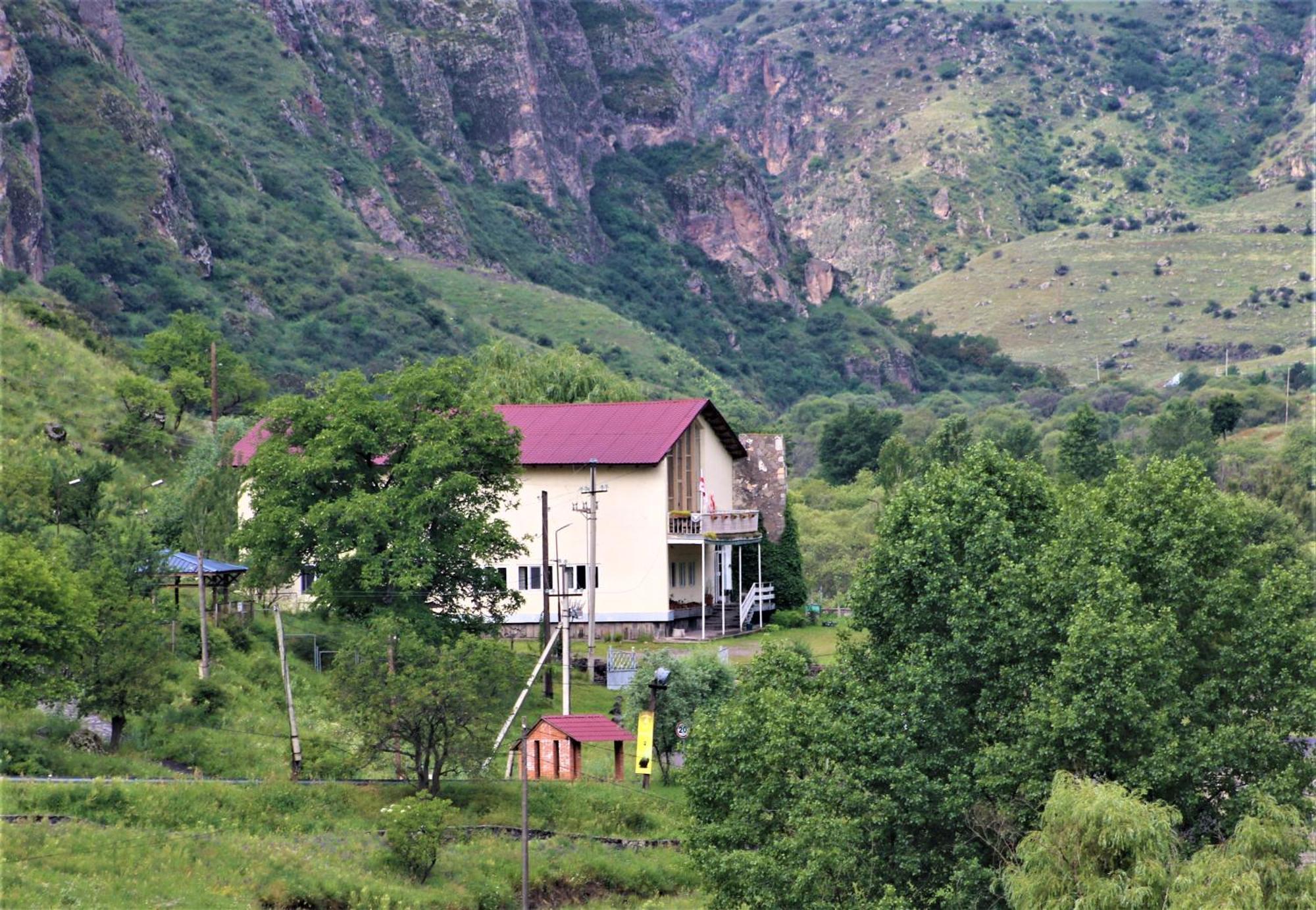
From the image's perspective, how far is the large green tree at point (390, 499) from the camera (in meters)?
45.0

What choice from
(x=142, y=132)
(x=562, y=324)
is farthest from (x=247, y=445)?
(x=562, y=324)

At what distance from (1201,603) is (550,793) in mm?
16048

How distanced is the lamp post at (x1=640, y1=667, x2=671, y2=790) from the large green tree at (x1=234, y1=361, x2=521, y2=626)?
18.6ft

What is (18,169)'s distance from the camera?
407 ft

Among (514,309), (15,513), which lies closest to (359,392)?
(15,513)

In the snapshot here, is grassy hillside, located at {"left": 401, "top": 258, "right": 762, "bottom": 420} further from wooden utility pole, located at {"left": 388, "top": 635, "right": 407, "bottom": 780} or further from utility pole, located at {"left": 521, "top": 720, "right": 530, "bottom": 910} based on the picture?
utility pole, located at {"left": 521, "top": 720, "right": 530, "bottom": 910}

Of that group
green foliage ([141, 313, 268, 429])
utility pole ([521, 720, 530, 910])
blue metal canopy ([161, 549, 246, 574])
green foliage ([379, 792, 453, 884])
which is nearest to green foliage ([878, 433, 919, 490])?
green foliage ([141, 313, 268, 429])

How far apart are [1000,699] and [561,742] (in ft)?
41.5

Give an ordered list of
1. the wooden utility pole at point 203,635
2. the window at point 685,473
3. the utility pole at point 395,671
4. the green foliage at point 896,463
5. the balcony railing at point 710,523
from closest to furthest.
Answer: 1. the utility pole at point 395,671
2. the wooden utility pole at point 203,635
3. the balcony railing at point 710,523
4. the window at point 685,473
5. the green foliage at point 896,463

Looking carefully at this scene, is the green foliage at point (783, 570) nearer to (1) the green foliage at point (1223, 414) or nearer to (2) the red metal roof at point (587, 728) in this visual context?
(2) the red metal roof at point (587, 728)

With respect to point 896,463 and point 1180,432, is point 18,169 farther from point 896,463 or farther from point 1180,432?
point 1180,432

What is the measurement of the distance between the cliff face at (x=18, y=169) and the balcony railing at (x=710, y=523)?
242ft

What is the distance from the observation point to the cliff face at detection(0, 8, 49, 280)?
119062 millimetres

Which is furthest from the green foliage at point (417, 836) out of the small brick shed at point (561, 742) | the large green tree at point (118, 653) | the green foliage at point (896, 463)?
the green foliage at point (896, 463)
